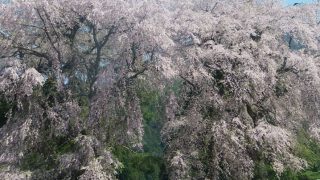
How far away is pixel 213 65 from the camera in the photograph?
13.8 meters

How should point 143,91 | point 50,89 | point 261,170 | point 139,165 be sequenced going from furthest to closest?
point 139,165, point 143,91, point 261,170, point 50,89

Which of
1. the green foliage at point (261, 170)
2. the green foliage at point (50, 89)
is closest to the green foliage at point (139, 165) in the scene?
the green foliage at point (50, 89)

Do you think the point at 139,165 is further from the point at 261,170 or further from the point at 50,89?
the point at 50,89

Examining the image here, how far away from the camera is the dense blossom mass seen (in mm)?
11836

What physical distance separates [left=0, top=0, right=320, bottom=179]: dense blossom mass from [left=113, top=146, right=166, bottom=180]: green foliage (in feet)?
0.22

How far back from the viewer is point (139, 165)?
15281mm

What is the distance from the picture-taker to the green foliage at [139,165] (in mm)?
14312

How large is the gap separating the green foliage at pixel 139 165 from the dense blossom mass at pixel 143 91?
0.07 m

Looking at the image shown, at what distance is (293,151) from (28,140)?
7829 mm

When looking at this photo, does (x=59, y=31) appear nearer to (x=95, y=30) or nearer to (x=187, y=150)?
(x=95, y=30)

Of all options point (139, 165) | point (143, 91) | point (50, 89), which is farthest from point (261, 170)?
point (50, 89)

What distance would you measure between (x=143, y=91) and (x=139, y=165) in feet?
9.43

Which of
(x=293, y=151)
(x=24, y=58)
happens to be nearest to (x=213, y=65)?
(x=293, y=151)

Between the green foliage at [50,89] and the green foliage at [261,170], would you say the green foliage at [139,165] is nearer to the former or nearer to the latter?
the green foliage at [50,89]
